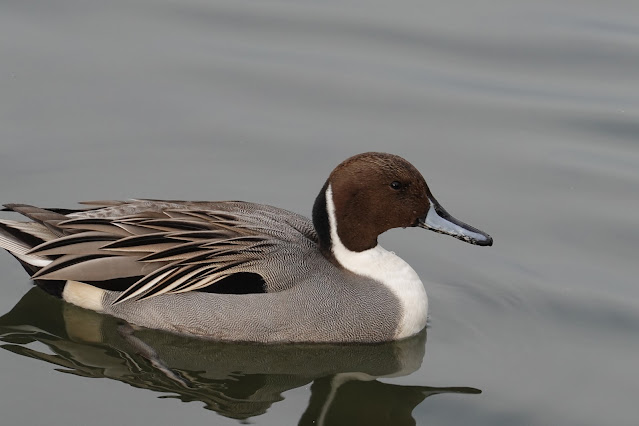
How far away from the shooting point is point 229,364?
6.66m

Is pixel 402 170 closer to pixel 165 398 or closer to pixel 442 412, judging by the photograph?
pixel 442 412

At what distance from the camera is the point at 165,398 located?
20.4 feet

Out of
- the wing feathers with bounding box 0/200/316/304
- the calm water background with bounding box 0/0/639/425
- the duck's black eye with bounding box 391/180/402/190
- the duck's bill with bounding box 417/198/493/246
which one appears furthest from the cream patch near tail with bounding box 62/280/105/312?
the duck's bill with bounding box 417/198/493/246

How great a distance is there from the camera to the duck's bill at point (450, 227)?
6.86 m

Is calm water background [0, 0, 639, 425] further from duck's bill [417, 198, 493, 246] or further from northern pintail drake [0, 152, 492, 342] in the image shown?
duck's bill [417, 198, 493, 246]

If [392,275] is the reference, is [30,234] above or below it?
above

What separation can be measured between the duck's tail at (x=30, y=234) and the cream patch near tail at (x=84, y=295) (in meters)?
0.10

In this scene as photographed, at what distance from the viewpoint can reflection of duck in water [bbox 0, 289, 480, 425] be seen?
630cm

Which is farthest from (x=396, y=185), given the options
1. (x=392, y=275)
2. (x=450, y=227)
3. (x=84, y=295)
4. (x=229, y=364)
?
(x=84, y=295)

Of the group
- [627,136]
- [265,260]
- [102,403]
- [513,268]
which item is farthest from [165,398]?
[627,136]

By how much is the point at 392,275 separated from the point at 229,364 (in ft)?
3.62

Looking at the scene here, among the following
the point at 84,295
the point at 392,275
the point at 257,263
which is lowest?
the point at 84,295

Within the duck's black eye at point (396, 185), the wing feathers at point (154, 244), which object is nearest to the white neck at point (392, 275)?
the wing feathers at point (154, 244)

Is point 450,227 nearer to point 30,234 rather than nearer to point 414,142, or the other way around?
point 414,142
